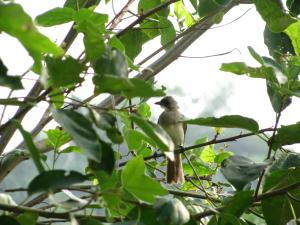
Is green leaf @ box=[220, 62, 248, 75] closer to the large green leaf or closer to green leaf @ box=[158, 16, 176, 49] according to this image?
the large green leaf

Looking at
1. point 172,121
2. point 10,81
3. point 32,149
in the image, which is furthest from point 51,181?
point 172,121

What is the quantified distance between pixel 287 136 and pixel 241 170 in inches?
6.2

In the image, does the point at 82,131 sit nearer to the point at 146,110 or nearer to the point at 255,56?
the point at 255,56

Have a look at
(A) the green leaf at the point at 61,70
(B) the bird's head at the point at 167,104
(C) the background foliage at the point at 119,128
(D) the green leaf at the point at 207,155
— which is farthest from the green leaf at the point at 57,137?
(B) the bird's head at the point at 167,104

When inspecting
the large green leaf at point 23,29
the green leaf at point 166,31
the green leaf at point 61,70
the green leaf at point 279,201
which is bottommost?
the green leaf at point 279,201

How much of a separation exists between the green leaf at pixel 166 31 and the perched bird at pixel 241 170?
60 cm

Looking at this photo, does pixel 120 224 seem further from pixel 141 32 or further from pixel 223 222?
pixel 141 32

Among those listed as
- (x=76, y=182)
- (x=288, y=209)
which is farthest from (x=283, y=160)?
(x=76, y=182)

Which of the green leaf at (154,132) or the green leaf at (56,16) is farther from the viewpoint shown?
the green leaf at (56,16)

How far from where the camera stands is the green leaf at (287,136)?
1.19 m

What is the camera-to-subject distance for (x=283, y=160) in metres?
1.29

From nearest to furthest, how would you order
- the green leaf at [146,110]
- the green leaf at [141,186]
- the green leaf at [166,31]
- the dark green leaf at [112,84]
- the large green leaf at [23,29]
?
1. the large green leaf at [23,29]
2. the dark green leaf at [112,84]
3. the green leaf at [141,186]
4. the green leaf at [166,31]
5. the green leaf at [146,110]

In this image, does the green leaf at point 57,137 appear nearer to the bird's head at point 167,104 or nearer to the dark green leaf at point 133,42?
the dark green leaf at point 133,42

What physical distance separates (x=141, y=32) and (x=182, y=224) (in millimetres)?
893
